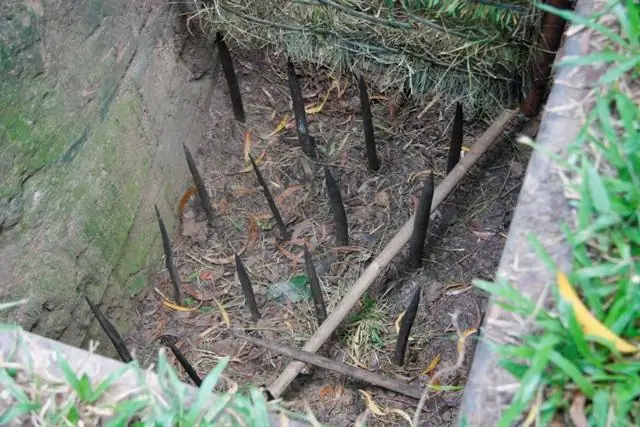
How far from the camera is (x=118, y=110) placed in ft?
7.13

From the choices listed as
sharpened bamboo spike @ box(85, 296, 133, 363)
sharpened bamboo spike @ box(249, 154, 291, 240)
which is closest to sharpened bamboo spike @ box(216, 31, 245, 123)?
sharpened bamboo spike @ box(249, 154, 291, 240)

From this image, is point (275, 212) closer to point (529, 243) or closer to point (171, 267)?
point (171, 267)

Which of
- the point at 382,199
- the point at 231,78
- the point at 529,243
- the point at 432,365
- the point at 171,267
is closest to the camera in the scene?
the point at 529,243

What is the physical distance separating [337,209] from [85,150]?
2.34 ft

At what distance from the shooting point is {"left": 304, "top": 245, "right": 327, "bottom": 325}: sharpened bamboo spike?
6.26ft

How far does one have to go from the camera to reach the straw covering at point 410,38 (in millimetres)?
2086

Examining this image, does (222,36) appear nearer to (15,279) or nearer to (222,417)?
(15,279)

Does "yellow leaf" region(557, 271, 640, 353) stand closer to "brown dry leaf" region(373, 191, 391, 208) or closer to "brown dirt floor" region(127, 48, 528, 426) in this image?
"brown dirt floor" region(127, 48, 528, 426)

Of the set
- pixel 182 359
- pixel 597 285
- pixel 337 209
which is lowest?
pixel 182 359

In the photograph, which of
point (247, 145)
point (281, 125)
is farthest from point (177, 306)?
point (281, 125)

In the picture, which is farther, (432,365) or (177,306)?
(177,306)

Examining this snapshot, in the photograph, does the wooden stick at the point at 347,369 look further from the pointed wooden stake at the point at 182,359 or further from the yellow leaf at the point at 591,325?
the yellow leaf at the point at 591,325

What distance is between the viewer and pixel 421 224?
6.65ft

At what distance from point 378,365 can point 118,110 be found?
1.03 metres
